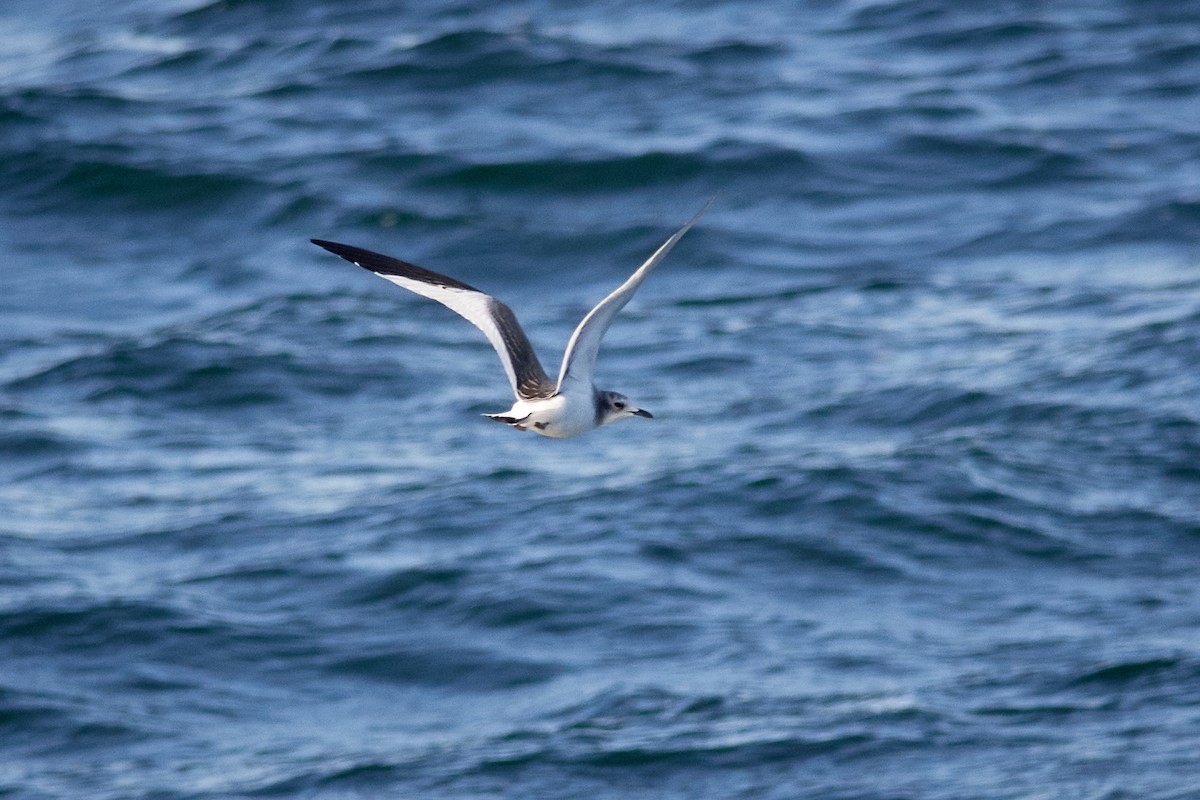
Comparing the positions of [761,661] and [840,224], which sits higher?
[840,224]

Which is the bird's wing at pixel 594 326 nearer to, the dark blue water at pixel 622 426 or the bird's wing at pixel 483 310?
the bird's wing at pixel 483 310

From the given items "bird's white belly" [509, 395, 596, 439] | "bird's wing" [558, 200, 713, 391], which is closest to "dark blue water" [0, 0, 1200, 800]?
"bird's white belly" [509, 395, 596, 439]

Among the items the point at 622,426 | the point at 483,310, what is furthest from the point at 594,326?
the point at 622,426

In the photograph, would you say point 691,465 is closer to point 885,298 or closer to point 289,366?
point 885,298

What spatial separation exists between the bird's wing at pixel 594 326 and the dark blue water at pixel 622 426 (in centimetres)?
828

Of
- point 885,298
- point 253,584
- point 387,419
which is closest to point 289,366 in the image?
point 387,419

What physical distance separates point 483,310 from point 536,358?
0.52 metres

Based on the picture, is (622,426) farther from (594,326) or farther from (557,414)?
(594,326)

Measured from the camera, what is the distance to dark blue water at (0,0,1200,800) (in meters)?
16.6

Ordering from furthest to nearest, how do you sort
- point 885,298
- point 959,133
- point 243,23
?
point 243,23 < point 959,133 < point 885,298

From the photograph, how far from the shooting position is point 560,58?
29656mm

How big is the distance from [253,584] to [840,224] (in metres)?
9.60

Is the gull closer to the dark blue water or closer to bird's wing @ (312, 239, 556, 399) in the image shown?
bird's wing @ (312, 239, 556, 399)

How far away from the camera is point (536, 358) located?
28.4 feet
